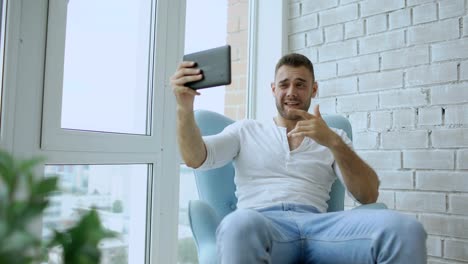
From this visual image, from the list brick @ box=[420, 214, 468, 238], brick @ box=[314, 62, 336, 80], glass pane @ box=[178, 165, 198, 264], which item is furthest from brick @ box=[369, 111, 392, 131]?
glass pane @ box=[178, 165, 198, 264]

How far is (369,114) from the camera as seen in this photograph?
192 centimetres

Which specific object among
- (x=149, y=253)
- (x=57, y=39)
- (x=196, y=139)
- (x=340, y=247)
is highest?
(x=57, y=39)

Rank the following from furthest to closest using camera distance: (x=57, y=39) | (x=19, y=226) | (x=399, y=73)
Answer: (x=399, y=73), (x=57, y=39), (x=19, y=226)

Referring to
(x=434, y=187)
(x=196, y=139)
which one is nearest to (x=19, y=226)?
(x=196, y=139)

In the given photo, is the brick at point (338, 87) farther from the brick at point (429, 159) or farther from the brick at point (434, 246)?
the brick at point (434, 246)

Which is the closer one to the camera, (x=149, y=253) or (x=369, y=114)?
(x=149, y=253)

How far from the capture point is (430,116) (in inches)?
68.2

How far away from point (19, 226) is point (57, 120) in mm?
1195

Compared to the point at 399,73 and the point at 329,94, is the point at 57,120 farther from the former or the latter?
the point at 399,73

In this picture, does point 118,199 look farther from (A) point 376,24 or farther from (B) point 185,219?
(A) point 376,24

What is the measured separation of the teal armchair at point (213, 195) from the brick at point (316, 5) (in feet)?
2.37

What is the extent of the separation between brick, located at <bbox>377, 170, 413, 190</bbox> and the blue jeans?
0.76m

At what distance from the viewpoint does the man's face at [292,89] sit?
1576mm

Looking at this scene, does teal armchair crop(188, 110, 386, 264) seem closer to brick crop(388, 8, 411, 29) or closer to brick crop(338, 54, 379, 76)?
brick crop(338, 54, 379, 76)
